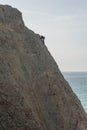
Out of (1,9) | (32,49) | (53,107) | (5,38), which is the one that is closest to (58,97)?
(53,107)

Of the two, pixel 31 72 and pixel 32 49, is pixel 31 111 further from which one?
pixel 32 49

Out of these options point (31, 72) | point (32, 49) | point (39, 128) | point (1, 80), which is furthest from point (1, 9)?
point (39, 128)

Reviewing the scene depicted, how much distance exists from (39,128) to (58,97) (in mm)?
3038

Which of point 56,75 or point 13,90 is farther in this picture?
point 56,75

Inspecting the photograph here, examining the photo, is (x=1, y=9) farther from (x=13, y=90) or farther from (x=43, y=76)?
(x=13, y=90)

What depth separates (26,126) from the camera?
15.2 meters

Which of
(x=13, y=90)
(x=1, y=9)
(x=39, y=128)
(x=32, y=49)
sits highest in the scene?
(x=1, y=9)

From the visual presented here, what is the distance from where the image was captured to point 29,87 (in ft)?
55.8

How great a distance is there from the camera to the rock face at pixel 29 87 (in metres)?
15.2

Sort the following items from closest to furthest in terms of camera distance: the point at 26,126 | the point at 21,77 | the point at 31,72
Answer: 1. the point at 26,126
2. the point at 21,77
3. the point at 31,72

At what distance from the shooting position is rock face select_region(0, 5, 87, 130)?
15250 mm

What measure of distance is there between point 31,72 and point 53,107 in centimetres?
192

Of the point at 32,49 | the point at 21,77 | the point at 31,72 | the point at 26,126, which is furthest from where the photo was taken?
the point at 32,49

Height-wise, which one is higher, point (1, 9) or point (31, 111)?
point (1, 9)
